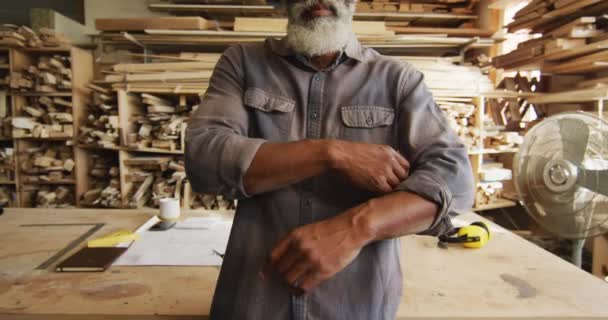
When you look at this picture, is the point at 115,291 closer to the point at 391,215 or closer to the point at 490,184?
the point at 391,215

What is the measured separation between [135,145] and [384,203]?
3.41 m

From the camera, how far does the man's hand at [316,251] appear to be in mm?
737

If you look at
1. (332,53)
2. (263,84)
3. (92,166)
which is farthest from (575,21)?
(92,166)

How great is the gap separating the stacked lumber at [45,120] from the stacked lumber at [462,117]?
402cm

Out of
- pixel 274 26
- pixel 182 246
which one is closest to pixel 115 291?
pixel 182 246

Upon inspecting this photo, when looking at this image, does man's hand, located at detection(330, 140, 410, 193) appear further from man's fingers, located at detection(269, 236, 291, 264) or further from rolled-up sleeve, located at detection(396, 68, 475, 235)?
man's fingers, located at detection(269, 236, 291, 264)

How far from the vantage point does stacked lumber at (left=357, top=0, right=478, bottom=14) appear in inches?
178

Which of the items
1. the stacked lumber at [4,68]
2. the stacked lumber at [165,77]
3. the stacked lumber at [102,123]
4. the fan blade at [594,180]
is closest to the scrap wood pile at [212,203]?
the stacked lumber at [102,123]

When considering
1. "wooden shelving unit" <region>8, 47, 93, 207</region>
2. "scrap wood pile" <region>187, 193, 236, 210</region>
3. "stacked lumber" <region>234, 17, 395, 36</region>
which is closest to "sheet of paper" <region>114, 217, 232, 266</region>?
"scrap wood pile" <region>187, 193, 236, 210</region>

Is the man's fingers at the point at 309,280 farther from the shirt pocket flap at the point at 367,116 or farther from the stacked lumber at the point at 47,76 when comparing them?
the stacked lumber at the point at 47,76

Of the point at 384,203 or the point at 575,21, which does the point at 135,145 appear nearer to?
the point at 384,203

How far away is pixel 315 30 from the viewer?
3.17 feet

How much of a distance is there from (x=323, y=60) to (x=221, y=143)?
0.40 metres

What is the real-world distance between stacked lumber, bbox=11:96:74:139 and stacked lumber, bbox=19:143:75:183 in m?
0.23
